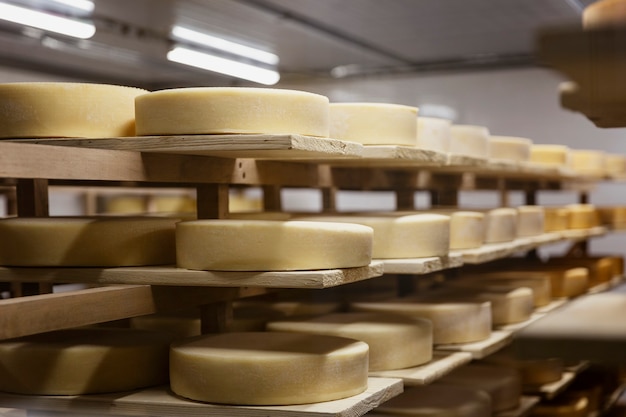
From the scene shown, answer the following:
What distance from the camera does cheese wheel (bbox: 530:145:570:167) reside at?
18.2 ft

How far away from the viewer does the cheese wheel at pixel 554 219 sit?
5504 millimetres

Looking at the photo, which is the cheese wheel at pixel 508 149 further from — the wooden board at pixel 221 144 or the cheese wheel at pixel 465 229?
the wooden board at pixel 221 144

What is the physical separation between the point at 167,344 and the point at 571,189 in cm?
523

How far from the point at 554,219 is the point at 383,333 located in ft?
9.58

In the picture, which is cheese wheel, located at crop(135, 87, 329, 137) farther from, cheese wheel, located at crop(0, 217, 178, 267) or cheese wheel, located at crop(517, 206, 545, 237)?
cheese wheel, located at crop(517, 206, 545, 237)

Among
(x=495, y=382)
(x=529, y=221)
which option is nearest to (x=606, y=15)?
(x=495, y=382)

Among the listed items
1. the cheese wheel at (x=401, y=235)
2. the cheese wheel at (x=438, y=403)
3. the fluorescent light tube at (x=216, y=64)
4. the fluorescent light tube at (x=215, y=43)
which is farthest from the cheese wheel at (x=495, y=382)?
the fluorescent light tube at (x=216, y=64)

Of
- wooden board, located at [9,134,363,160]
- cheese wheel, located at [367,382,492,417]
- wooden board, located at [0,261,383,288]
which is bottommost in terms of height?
cheese wheel, located at [367,382,492,417]

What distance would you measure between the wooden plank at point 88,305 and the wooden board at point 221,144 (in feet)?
1.35

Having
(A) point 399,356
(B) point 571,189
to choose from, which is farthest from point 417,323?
(B) point 571,189

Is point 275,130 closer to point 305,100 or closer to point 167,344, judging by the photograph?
point 305,100

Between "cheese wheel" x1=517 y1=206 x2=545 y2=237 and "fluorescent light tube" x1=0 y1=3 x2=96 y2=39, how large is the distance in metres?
3.64

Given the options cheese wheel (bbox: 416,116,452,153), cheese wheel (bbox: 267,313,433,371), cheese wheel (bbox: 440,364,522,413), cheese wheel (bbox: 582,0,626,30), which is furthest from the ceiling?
cheese wheel (bbox: 582,0,626,30)

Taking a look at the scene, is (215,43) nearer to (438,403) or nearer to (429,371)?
(438,403)
